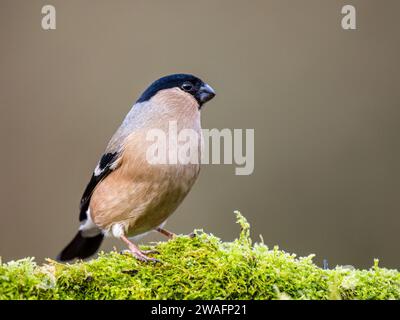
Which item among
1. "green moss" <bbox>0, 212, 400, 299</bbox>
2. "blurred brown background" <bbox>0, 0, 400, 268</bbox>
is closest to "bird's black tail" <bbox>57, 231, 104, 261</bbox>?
"green moss" <bbox>0, 212, 400, 299</bbox>

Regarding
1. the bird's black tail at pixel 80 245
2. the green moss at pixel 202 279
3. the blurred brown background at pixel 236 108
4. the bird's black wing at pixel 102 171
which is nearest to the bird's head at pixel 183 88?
the bird's black wing at pixel 102 171

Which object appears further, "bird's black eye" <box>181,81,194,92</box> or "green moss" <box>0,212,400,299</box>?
"bird's black eye" <box>181,81,194,92</box>

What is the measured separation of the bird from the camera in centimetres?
396

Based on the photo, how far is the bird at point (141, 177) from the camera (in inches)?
156

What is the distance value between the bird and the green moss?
2.46 ft

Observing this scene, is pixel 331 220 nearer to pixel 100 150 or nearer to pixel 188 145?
pixel 100 150

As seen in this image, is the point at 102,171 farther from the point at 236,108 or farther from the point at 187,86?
the point at 236,108

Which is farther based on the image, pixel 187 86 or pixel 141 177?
pixel 187 86

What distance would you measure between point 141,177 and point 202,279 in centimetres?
135

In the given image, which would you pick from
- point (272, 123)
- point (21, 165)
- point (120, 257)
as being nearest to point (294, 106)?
point (272, 123)

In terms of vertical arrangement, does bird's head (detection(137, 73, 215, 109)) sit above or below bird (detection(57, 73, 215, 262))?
above

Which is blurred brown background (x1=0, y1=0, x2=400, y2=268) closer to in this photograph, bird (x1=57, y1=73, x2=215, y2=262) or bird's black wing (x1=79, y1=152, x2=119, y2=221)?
bird's black wing (x1=79, y1=152, x2=119, y2=221)

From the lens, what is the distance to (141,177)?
3975 millimetres

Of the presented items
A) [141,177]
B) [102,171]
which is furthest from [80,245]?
[141,177]
